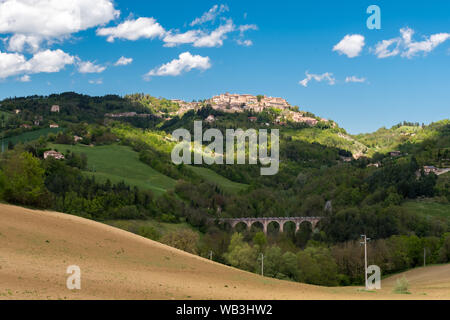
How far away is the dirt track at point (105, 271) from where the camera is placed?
26859 mm

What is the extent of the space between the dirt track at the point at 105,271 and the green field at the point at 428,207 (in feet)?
328

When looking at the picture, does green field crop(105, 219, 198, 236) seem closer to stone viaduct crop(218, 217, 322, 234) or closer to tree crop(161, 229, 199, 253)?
tree crop(161, 229, 199, 253)

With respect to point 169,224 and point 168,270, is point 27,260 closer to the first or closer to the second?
point 168,270

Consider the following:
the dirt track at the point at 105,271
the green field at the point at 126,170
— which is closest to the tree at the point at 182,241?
the dirt track at the point at 105,271

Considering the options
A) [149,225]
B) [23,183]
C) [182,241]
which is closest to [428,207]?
[149,225]

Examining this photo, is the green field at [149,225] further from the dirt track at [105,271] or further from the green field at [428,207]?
the green field at [428,207]

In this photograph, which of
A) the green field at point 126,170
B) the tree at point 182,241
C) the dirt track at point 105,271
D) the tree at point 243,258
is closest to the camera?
the dirt track at point 105,271

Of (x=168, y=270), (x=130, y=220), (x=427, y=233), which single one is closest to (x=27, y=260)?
(x=168, y=270)

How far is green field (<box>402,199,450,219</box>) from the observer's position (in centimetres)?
13512

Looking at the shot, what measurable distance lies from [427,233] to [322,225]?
104ft

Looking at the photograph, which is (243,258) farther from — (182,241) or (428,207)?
(428,207)

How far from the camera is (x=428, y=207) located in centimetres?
14200

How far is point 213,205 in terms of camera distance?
166 metres

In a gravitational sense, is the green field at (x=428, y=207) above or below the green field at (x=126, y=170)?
below
